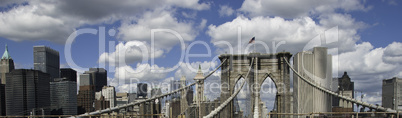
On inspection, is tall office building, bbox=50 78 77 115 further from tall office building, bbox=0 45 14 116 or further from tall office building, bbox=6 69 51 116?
tall office building, bbox=0 45 14 116

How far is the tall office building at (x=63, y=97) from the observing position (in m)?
178

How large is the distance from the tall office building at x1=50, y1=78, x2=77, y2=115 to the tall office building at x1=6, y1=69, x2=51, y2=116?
961 cm

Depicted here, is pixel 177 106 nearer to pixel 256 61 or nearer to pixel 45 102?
pixel 45 102

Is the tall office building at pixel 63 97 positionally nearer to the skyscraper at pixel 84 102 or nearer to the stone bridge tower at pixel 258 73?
the skyscraper at pixel 84 102

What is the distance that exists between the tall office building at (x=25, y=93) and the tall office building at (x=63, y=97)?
31.5ft

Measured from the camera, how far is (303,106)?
188 m

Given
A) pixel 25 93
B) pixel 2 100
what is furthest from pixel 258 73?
pixel 25 93

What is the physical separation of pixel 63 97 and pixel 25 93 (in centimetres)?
2702

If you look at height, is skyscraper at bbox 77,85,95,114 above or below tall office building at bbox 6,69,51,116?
below

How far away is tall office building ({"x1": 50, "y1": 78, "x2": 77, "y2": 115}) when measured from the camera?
586ft

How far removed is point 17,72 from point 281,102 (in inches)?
5988

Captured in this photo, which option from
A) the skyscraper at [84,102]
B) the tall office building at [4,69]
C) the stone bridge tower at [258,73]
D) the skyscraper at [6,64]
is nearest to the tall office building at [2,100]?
the tall office building at [4,69]

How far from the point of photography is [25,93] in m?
160

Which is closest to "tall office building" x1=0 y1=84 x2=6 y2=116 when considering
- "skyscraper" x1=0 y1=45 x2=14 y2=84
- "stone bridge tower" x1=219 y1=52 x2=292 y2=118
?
"skyscraper" x1=0 y1=45 x2=14 y2=84
